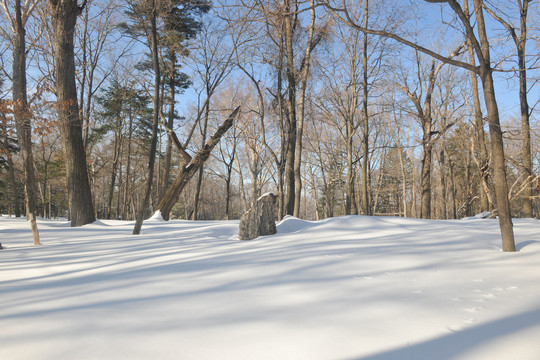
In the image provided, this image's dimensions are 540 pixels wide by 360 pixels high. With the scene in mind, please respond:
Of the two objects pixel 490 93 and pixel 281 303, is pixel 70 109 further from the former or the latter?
pixel 490 93

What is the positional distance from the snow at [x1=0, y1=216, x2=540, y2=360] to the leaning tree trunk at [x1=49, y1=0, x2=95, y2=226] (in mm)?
4315

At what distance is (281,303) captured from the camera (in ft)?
7.43

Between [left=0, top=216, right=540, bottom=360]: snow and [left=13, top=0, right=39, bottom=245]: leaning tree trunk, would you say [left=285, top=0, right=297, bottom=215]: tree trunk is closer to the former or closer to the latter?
[left=0, top=216, right=540, bottom=360]: snow

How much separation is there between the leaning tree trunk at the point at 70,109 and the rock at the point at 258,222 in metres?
5.16

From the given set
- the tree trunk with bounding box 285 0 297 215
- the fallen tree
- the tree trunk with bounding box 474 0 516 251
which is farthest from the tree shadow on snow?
the fallen tree

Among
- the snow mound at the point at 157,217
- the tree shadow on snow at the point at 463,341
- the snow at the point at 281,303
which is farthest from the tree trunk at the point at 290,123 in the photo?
the tree shadow on snow at the point at 463,341

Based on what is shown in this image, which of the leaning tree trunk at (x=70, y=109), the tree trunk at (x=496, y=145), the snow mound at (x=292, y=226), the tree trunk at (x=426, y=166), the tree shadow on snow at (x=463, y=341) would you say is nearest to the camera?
the tree shadow on snow at (x=463, y=341)

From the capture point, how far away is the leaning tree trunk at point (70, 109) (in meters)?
7.84

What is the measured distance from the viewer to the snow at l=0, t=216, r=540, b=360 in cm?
166

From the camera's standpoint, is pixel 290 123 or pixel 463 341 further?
pixel 290 123

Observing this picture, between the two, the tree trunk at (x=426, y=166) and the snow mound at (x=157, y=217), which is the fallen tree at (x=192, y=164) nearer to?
the snow mound at (x=157, y=217)

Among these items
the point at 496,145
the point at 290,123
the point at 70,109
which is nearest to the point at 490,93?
the point at 496,145

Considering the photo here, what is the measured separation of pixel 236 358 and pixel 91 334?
92 centimetres

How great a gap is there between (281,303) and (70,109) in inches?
331
